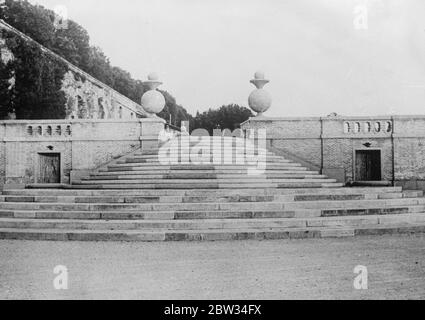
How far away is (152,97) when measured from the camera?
17406 millimetres

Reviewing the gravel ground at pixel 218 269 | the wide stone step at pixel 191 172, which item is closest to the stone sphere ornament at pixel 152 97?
the wide stone step at pixel 191 172

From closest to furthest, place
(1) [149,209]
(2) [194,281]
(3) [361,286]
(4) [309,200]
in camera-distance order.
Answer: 1. (3) [361,286]
2. (2) [194,281]
3. (1) [149,209]
4. (4) [309,200]

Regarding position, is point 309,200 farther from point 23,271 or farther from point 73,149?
point 73,149

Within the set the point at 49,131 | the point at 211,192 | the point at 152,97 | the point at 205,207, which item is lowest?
the point at 205,207

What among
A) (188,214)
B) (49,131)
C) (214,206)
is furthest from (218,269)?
(49,131)

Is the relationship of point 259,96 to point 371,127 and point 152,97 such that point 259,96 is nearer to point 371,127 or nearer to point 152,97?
point 152,97

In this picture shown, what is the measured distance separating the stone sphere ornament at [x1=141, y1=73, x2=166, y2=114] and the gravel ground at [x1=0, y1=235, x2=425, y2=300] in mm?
8895

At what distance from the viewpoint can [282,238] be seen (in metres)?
9.52

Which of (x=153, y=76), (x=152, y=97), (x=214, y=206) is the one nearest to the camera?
(x=214, y=206)

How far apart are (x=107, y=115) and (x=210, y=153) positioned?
1325 inches

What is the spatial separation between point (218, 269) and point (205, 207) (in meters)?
4.16

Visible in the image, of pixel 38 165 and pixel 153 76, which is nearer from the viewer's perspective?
pixel 153 76

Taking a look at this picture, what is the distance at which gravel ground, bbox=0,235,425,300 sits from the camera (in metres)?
5.54

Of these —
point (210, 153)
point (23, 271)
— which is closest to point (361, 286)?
point (23, 271)
